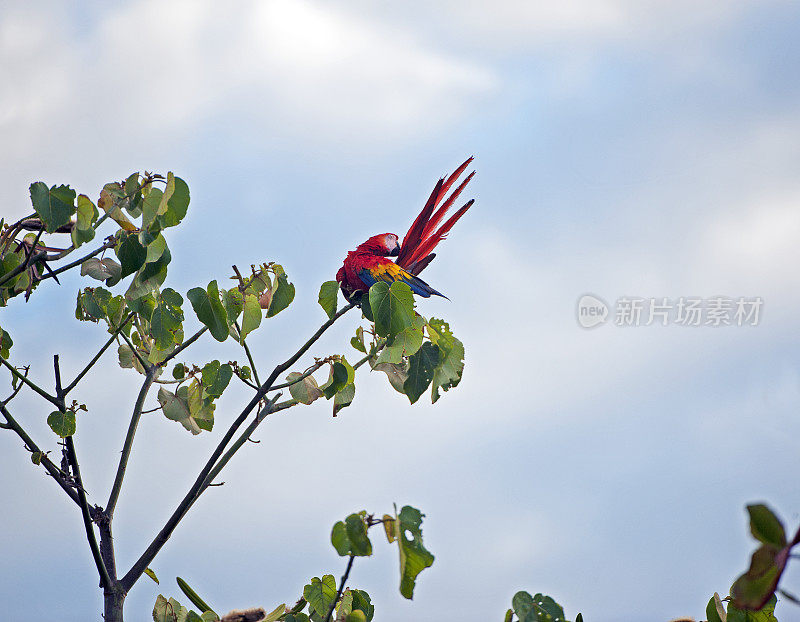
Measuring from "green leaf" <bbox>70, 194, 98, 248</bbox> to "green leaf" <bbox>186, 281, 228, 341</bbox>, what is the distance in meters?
0.36

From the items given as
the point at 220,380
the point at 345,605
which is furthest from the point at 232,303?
the point at 345,605

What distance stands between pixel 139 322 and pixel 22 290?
0.53m

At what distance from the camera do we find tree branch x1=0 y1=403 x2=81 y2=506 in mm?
2741

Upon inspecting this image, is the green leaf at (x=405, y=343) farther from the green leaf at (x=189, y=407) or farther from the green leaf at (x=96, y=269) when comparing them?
the green leaf at (x=96, y=269)

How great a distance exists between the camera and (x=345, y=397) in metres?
2.64

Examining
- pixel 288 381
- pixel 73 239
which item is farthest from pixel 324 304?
pixel 73 239

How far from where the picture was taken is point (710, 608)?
85.1 inches

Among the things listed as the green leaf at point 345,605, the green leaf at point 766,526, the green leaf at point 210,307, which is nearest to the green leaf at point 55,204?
the green leaf at point 210,307

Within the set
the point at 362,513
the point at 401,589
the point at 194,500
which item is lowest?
the point at 401,589

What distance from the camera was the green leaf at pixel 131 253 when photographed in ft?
7.76

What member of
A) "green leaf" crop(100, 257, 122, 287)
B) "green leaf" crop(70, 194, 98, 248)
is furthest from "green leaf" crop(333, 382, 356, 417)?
"green leaf" crop(70, 194, 98, 248)

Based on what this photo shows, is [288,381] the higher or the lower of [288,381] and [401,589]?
the higher

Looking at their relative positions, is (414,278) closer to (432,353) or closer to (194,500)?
(432,353)

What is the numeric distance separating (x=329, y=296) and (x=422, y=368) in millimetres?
410
